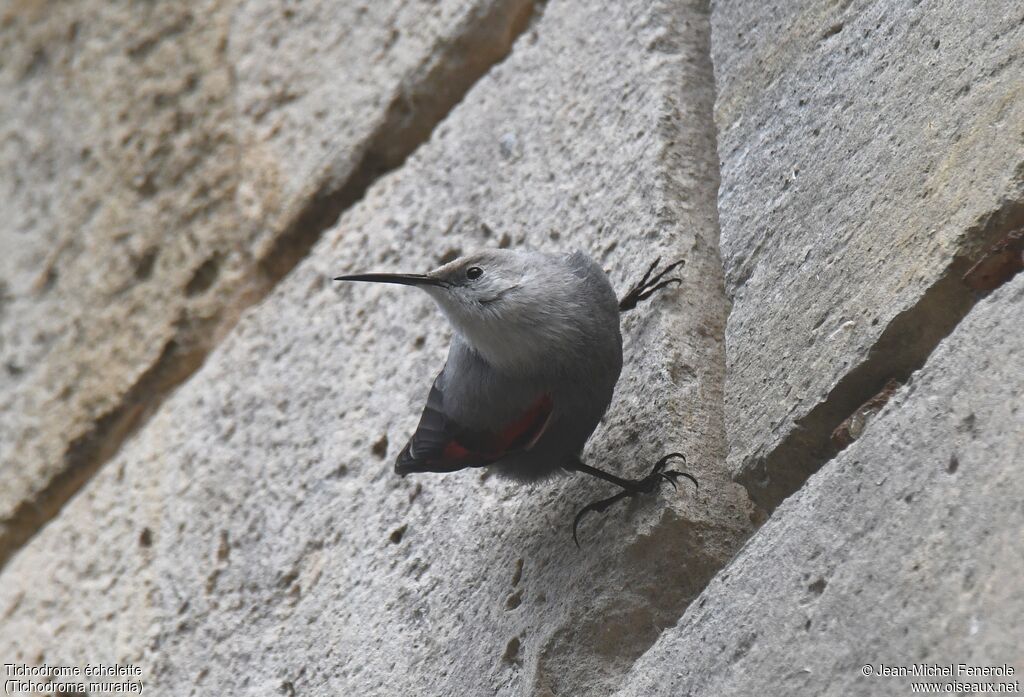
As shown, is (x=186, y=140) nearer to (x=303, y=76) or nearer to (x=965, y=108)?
(x=303, y=76)

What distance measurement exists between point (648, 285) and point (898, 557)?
2.77 feet

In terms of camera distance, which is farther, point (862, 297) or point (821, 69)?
point (821, 69)

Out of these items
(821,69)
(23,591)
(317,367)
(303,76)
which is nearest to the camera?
(821,69)

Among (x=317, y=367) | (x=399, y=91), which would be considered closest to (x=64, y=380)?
(x=317, y=367)

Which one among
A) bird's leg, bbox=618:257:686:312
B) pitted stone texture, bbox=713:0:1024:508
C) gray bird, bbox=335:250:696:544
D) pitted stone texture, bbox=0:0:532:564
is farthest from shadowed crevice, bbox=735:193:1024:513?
pitted stone texture, bbox=0:0:532:564

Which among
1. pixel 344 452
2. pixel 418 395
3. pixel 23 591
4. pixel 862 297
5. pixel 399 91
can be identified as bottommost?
pixel 23 591

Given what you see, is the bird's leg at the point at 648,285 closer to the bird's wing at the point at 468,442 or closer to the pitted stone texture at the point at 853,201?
the pitted stone texture at the point at 853,201

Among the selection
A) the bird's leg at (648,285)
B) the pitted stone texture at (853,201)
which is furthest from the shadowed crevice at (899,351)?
the bird's leg at (648,285)

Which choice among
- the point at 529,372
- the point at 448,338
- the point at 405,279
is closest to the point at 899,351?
the point at 529,372

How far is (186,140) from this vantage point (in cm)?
364

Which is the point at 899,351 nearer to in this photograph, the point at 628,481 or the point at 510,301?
the point at 628,481

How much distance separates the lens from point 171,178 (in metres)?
3.60

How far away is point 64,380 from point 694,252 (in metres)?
2.02

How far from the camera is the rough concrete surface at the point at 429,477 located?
2.09 meters
